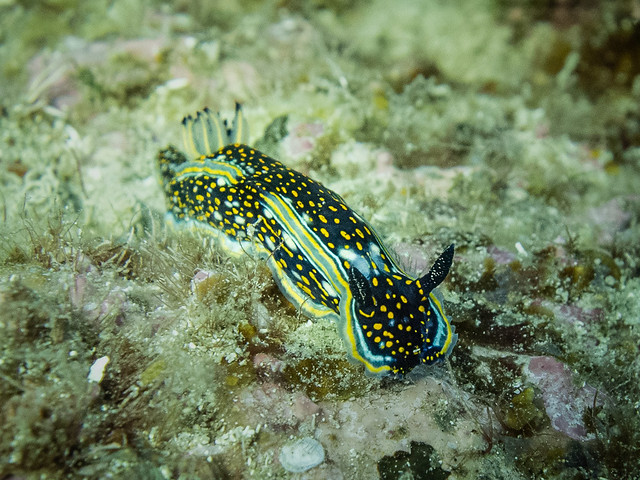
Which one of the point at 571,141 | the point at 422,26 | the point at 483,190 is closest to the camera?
the point at 483,190

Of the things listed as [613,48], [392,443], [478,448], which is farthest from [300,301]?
[613,48]

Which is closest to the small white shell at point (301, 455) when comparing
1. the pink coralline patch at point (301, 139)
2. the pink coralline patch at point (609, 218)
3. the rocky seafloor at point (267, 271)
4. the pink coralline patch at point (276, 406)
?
the rocky seafloor at point (267, 271)

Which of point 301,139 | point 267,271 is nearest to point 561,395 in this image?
point 267,271

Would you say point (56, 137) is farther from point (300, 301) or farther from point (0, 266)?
point (300, 301)

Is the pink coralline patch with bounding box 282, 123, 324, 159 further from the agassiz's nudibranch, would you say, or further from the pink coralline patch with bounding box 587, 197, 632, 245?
the pink coralline patch with bounding box 587, 197, 632, 245

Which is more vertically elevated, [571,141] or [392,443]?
[571,141]

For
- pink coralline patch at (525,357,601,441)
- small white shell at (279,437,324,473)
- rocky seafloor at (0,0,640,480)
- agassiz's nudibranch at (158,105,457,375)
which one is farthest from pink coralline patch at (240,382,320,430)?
pink coralline patch at (525,357,601,441)
